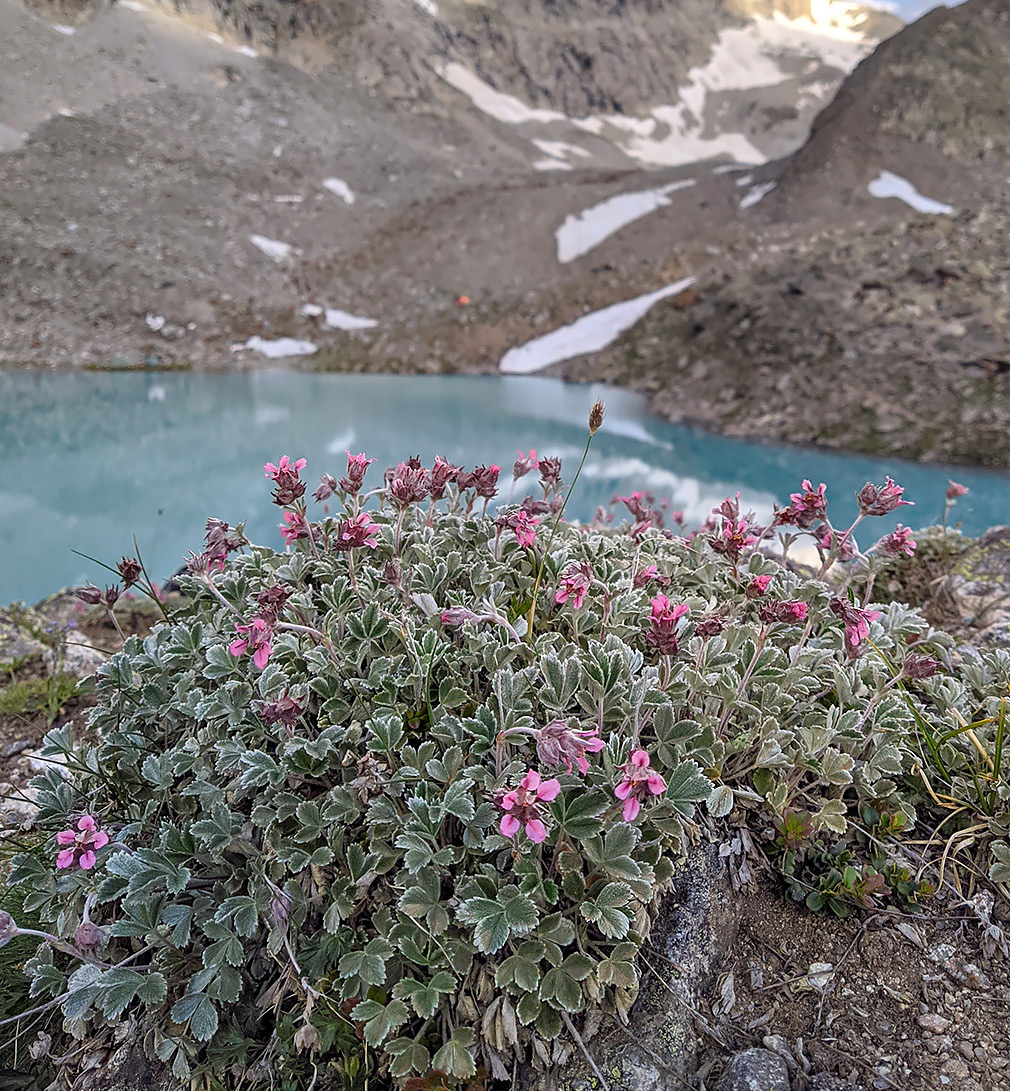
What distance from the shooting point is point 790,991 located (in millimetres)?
1923

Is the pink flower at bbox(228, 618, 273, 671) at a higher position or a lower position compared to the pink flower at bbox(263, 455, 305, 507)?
lower

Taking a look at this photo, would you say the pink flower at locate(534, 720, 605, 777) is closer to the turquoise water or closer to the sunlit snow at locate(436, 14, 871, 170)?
the turquoise water

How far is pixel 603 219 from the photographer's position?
137ft

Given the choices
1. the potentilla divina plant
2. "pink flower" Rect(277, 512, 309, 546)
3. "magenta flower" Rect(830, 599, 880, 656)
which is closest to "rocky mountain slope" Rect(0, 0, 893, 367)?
"pink flower" Rect(277, 512, 309, 546)

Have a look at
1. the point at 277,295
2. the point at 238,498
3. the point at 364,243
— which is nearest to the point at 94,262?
the point at 277,295

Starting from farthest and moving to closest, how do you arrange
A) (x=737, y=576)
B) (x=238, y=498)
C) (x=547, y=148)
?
(x=547, y=148) < (x=238, y=498) < (x=737, y=576)

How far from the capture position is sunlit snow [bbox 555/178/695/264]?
131 feet

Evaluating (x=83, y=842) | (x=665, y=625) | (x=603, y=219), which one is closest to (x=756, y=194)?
(x=603, y=219)

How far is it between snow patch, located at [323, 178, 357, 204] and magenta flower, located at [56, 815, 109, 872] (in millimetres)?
56184

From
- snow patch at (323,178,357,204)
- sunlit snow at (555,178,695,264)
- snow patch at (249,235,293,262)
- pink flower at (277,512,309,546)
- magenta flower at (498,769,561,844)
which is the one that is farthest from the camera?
snow patch at (323,178,357,204)

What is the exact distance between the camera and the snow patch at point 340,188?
1939 inches

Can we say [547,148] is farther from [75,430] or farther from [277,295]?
[75,430]

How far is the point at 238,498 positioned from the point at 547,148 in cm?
7795

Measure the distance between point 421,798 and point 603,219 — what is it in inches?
1845
